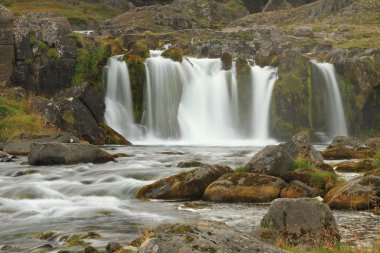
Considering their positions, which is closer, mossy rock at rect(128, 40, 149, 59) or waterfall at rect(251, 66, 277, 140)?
mossy rock at rect(128, 40, 149, 59)

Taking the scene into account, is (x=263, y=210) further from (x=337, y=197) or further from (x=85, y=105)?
(x=85, y=105)

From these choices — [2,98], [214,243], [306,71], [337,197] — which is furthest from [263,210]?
[306,71]

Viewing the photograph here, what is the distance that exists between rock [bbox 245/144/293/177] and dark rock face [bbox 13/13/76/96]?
27.6 m

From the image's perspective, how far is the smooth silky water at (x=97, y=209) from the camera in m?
12.3

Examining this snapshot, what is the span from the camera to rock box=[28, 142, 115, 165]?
24.5 m

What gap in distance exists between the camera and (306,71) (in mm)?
48500

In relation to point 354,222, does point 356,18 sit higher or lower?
higher

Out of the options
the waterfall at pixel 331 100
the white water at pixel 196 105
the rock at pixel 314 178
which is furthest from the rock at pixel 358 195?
the waterfall at pixel 331 100

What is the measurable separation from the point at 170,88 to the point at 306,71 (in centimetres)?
1322

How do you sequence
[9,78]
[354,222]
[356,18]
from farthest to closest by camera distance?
[356,18]
[9,78]
[354,222]

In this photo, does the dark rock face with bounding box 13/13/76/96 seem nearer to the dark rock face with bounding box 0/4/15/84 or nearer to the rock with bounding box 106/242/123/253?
the dark rock face with bounding box 0/4/15/84

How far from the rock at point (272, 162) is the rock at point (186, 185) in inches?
40.0

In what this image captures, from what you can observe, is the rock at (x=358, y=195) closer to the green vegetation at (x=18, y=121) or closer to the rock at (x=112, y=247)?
the rock at (x=112, y=247)

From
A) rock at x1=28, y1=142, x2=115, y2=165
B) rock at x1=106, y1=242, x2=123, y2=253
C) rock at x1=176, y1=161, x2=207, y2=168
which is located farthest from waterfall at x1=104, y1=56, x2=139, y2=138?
rock at x1=106, y1=242, x2=123, y2=253
